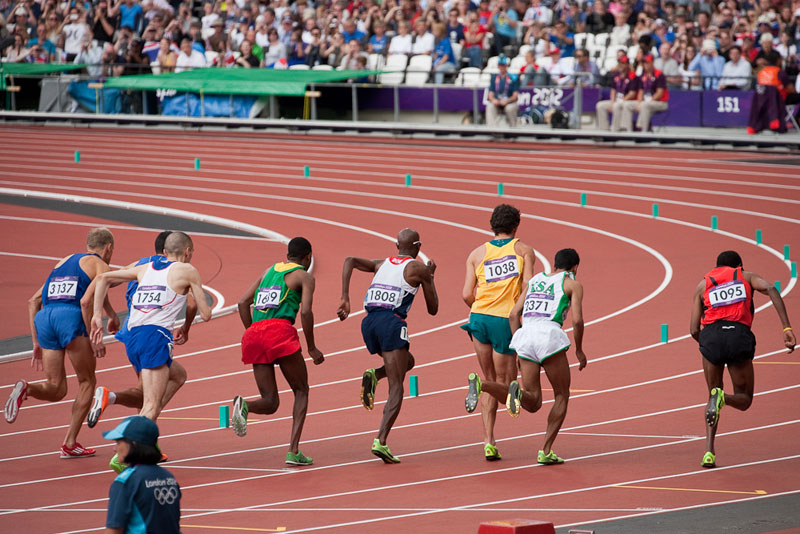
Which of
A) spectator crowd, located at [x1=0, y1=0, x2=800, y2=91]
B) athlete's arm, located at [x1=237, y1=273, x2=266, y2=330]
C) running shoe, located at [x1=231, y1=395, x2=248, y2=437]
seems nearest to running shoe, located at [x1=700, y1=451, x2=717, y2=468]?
running shoe, located at [x1=231, y1=395, x2=248, y2=437]

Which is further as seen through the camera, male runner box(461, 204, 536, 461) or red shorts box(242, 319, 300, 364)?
male runner box(461, 204, 536, 461)

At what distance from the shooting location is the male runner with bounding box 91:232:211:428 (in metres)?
9.23

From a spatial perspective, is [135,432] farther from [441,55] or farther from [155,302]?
[441,55]

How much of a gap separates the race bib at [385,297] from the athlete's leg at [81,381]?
2.10m

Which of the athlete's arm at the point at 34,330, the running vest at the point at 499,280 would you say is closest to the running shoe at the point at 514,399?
the running vest at the point at 499,280

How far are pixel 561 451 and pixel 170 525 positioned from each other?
4.73m

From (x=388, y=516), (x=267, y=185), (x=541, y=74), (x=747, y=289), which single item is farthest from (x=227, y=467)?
(x=541, y=74)

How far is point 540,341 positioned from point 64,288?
3.46m

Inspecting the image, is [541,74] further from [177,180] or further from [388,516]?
[388,516]

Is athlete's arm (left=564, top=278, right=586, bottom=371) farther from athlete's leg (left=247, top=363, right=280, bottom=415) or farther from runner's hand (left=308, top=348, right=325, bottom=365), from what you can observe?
athlete's leg (left=247, top=363, right=280, bottom=415)

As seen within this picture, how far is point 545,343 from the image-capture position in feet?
29.9

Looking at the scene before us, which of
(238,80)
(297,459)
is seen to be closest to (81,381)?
(297,459)

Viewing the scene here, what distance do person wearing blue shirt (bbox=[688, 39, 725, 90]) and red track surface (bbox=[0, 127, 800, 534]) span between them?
2246 mm

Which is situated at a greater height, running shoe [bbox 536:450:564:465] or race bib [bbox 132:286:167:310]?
race bib [bbox 132:286:167:310]
